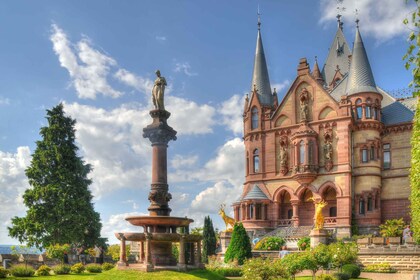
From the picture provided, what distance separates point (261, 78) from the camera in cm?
6034

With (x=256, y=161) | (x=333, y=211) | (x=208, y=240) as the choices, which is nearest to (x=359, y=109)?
(x=333, y=211)

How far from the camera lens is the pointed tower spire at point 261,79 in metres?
58.8

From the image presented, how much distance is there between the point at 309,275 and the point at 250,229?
67.9 ft

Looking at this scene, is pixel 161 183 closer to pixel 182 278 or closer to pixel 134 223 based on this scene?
pixel 134 223

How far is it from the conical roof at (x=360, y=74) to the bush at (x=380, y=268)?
22549 mm

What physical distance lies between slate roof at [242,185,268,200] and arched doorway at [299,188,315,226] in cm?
400

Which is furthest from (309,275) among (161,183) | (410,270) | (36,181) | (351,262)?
(36,181)

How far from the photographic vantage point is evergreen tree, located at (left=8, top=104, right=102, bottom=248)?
45531 millimetres

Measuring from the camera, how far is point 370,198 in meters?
50.3

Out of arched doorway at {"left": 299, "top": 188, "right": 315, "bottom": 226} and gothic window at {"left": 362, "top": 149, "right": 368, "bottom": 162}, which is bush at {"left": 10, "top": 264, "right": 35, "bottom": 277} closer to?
arched doorway at {"left": 299, "top": 188, "right": 315, "bottom": 226}

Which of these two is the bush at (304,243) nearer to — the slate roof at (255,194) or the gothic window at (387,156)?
the slate roof at (255,194)

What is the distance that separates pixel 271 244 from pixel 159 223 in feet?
71.0

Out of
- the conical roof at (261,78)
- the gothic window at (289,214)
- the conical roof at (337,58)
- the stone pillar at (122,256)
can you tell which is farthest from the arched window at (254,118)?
the stone pillar at (122,256)

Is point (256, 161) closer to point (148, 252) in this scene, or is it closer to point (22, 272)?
point (22, 272)
